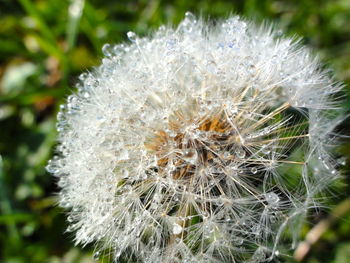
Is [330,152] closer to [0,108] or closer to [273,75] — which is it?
[273,75]

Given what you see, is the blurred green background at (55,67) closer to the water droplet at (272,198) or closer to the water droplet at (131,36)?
the water droplet at (131,36)

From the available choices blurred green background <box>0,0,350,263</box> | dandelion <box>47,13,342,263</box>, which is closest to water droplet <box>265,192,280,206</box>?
dandelion <box>47,13,342,263</box>

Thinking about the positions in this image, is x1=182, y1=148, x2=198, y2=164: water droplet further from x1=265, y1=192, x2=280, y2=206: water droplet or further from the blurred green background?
the blurred green background

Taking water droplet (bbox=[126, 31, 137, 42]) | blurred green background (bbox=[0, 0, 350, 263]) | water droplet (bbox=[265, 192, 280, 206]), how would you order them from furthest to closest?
blurred green background (bbox=[0, 0, 350, 263])
water droplet (bbox=[126, 31, 137, 42])
water droplet (bbox=[265, 192, 280, 206])

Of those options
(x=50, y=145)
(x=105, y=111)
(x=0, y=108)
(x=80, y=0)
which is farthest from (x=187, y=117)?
(x=0, y=108)

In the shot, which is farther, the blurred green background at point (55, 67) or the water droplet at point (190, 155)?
the blurred green background at point (55, 67)

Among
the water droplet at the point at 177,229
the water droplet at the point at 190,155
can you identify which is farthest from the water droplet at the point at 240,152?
the water droplet at the point at 177,229

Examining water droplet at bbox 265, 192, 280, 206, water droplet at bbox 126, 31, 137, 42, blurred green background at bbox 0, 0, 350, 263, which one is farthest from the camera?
blurred green background at bbox 0, 0, 350, 263
